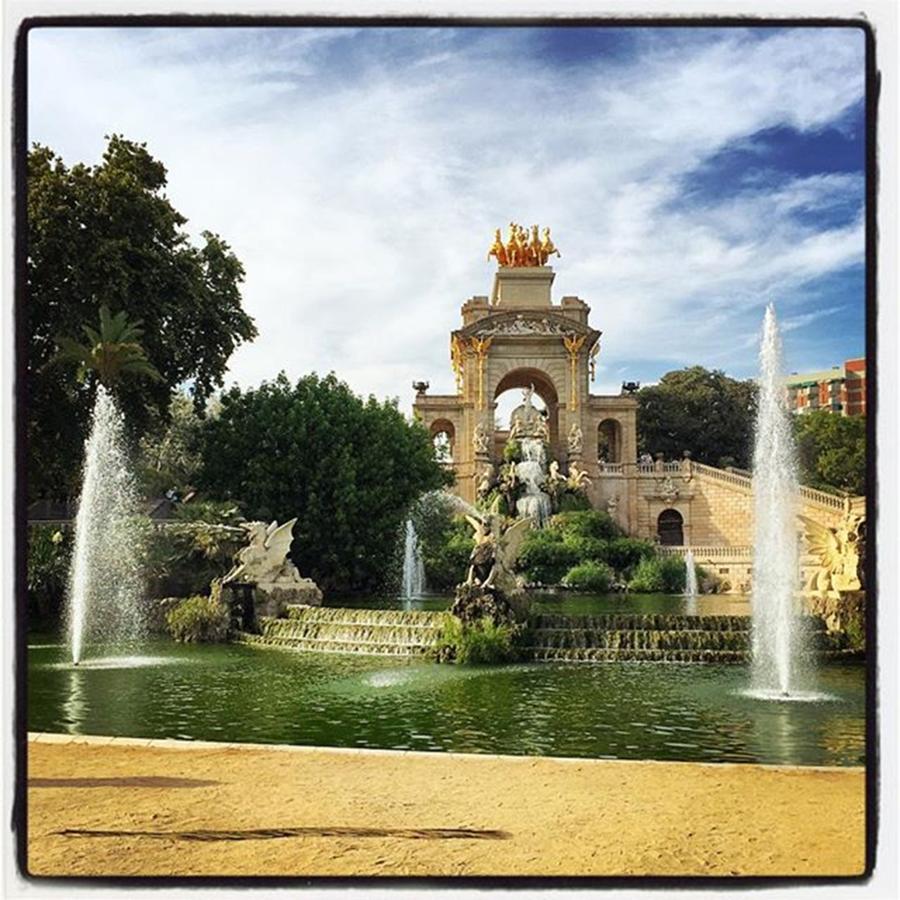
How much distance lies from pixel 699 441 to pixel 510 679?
37.8 m

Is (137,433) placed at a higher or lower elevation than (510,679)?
higher

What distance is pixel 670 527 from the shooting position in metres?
38.9

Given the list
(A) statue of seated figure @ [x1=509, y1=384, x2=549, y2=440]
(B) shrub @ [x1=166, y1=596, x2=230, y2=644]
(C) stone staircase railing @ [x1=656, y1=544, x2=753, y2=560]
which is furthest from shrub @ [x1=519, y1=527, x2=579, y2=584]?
(B) shrub @ [x1=166, y1=596, x2=230, y2=644]

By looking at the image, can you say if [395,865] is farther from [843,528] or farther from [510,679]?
[843,528]

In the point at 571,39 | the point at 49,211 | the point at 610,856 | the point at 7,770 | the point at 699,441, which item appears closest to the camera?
the point at 7,770

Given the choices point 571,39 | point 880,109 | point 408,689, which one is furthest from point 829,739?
point 571,39

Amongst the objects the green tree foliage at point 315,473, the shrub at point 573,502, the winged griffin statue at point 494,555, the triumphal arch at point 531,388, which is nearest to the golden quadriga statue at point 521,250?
the triumphal arch at point 531,388

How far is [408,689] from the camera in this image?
10.6 meters

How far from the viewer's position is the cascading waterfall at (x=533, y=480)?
3506 cm

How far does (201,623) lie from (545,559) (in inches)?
576

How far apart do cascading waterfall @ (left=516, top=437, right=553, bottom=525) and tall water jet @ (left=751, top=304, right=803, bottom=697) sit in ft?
65.6

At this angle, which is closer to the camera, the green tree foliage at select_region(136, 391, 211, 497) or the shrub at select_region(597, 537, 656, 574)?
the green tree foliage at select_region(136, 391, 211, 497)

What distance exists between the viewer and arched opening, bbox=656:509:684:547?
3822 cm

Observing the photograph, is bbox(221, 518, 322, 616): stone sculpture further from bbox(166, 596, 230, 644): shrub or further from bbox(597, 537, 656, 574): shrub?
bbox(597, 537, 656, 574): shrub
